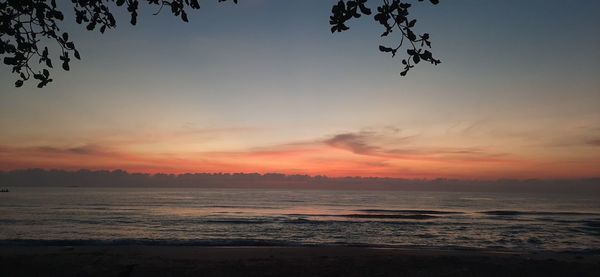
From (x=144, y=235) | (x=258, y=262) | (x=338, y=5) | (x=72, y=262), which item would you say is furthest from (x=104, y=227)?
(x=338, y=5)

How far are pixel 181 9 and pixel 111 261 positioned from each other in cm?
1290

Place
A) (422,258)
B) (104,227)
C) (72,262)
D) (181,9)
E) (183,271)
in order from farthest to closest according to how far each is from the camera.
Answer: (104,227), (422,258), (72,262), (183,271), (181,9)

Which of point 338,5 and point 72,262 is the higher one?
point 338,5

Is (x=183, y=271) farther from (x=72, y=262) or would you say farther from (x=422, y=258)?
(x=422, y=258)

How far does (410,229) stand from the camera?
120 ft

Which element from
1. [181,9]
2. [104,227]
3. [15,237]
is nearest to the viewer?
[181,9]

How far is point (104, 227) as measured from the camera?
114 ft

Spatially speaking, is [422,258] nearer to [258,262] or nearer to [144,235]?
[258,262]

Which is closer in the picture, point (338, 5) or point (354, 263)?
point (338, 5)

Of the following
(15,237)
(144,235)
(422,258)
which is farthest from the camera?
(144,235)

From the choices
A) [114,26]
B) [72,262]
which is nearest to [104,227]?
[72,262]

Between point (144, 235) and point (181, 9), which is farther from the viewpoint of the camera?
point (144, 235)

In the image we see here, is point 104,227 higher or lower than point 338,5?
lower

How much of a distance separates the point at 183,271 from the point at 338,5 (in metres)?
11.8
